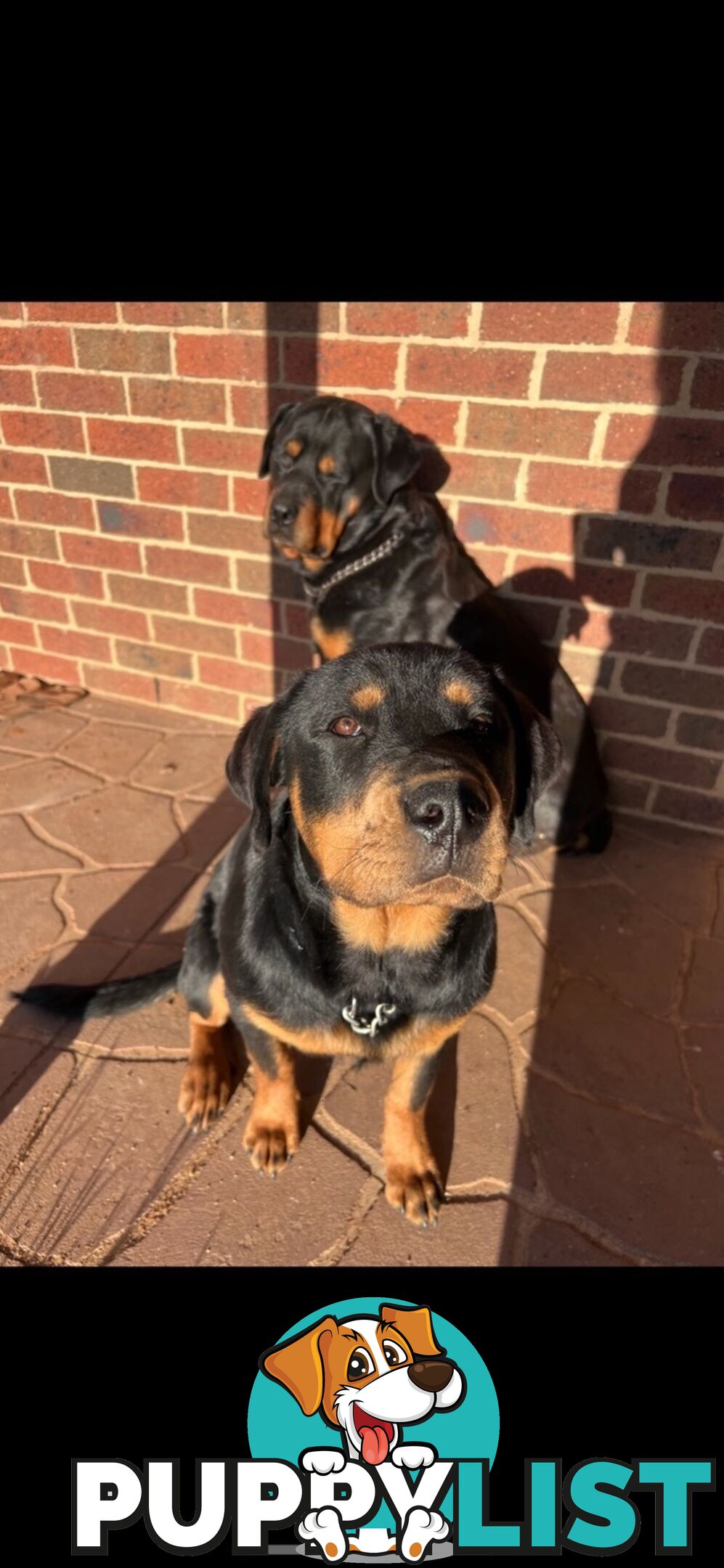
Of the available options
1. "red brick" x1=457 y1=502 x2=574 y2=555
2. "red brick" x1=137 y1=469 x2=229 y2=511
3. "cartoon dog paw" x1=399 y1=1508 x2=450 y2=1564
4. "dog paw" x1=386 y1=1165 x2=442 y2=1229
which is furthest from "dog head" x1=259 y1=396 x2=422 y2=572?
"cartoon dog paw" x1=399 y1=1508 x2=450 y2=1564

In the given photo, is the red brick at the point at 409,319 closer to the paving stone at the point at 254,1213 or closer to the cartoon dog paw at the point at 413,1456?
the paving stone at the point at 254,1213

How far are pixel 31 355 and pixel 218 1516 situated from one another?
15.6 feet

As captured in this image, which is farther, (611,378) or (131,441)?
(131,441)

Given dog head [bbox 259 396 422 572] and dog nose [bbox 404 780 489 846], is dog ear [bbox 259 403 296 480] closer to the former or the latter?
dog head [bbox 259 396 422 572]

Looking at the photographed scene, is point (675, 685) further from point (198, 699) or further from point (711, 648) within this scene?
point (198, 699)

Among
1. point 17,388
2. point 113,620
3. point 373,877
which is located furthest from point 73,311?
point 373,877

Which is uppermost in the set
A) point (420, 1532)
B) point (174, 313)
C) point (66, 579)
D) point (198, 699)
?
point (174, 313)

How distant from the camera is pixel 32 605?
4.84m

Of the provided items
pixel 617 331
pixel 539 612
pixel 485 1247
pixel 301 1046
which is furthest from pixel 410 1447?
pixel 617 331

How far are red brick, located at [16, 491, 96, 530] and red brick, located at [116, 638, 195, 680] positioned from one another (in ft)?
2.29

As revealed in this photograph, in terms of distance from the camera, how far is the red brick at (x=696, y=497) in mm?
3141

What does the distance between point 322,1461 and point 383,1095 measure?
97 cm

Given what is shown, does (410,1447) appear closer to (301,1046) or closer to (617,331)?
(301,1046)

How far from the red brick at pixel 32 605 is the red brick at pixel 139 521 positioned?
65 cm
